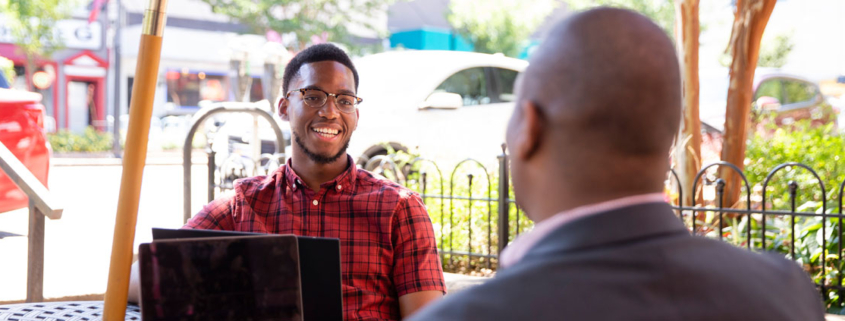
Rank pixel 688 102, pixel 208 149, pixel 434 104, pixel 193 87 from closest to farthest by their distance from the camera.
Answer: pixel 208 149
pixel 688 102
pixel 434 104
pixel 193 87

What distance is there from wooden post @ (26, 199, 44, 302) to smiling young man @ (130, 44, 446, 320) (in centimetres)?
132

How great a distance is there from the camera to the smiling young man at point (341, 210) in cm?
227

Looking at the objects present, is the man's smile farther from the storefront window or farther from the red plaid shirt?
the storefront window

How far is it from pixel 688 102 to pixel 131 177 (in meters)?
5.58

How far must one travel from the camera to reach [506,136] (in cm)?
92

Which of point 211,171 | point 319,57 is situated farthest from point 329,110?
point 211,171

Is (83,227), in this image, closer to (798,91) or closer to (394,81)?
(394,81)

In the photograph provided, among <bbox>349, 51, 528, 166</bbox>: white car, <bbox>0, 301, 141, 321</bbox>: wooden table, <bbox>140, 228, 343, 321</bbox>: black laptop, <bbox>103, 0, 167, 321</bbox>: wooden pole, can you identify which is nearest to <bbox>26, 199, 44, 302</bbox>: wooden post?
<bbox>0, 301, 141, 321</bbox>: wooden table

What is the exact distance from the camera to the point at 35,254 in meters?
3.25

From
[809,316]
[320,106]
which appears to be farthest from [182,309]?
[320,106]

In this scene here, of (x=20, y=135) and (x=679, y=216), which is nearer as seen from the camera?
(x=679, y=216)

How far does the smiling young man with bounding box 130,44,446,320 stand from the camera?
2.27 meters

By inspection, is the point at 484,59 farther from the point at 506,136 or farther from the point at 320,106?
the point at 506,136

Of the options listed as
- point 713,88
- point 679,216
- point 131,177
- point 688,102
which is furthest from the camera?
point 713,88
